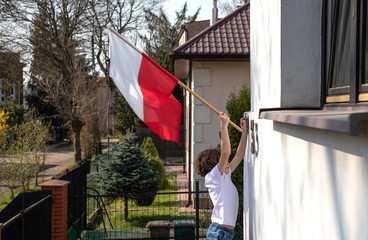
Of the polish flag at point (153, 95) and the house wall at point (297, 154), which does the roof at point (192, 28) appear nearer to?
the polish flag at point (153, 95)

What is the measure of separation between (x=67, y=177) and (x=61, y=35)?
2264cm

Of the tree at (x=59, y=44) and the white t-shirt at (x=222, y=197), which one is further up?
the tree at (x=59, y=44)

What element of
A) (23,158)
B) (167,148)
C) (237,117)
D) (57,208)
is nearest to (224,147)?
(57,208)

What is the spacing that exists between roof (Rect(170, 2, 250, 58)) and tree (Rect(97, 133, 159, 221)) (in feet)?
9.92

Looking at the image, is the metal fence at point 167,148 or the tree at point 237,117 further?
the metal fence at point 167,148

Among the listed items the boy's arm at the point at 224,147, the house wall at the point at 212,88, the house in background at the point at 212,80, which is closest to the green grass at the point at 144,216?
the house in background at the point at 212,80

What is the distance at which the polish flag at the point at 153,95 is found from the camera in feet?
14.3

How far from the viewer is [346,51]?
219 centimetres

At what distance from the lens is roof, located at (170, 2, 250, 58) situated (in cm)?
1125

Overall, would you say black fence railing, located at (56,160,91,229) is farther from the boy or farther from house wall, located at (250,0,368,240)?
house wall, located at (250,0,368,240)

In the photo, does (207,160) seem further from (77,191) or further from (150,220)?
(150,220)

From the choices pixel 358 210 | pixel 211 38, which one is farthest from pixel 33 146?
pixel 358 210

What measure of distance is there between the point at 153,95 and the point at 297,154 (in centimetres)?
241

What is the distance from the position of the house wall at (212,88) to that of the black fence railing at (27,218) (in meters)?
5.60
